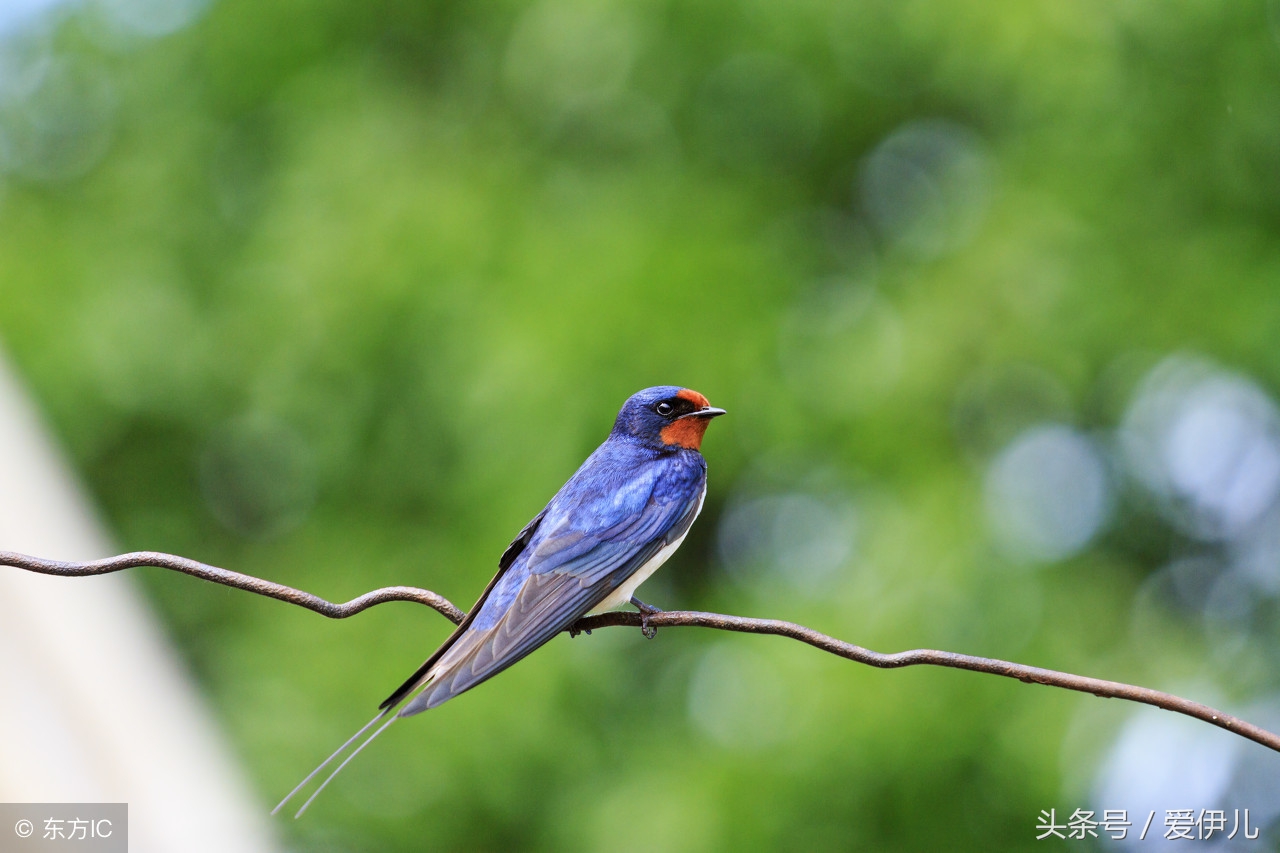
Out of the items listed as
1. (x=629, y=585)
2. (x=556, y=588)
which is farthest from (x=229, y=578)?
(x=629, y=585)

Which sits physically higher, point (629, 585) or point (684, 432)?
point (684, 432)

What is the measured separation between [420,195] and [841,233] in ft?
7.59

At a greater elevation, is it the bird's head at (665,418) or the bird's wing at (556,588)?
the bird's head at (665,418)

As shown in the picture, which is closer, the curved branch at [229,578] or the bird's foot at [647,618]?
the curved branch at [229,578]

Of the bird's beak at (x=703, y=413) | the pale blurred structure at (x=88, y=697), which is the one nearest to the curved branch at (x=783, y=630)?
the bird's beak at (x=703, y=413)

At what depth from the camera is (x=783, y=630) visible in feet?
5.65

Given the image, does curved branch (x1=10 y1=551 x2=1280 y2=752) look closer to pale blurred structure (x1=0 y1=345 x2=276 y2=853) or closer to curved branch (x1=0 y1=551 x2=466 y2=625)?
curved branch (x1=0 y1=551 x2=466 y2=625)

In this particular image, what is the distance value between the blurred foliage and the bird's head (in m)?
1.78

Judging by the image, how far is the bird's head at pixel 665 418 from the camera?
10.6ft

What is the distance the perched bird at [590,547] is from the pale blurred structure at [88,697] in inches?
66.6

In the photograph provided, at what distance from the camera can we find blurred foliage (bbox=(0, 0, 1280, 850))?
5.12 metres

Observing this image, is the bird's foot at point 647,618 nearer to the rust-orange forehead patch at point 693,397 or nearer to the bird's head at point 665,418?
the bird's head at point 665,418

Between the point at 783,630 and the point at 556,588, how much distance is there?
2.98ft

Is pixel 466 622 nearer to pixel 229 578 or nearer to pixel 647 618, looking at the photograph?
pixel 647 618
